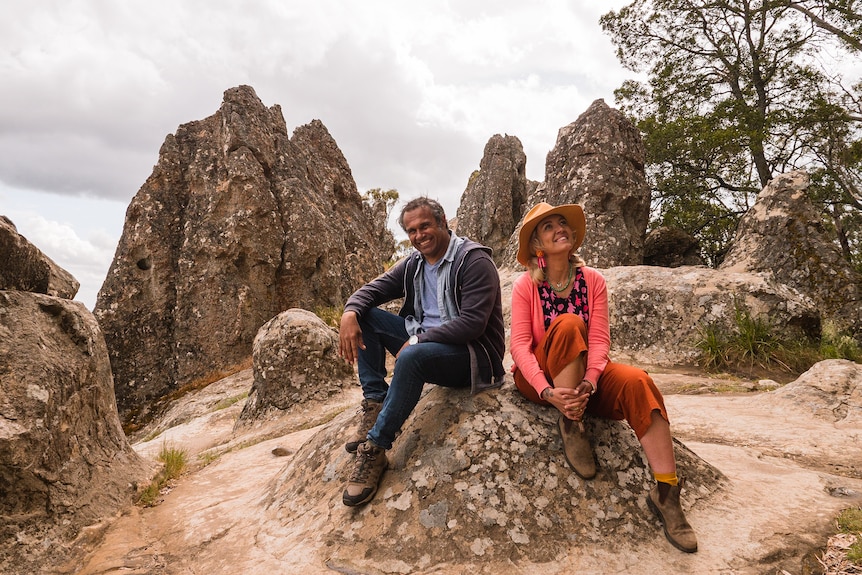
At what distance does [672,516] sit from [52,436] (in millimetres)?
3982

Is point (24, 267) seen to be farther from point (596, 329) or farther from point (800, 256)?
point (800, 256)

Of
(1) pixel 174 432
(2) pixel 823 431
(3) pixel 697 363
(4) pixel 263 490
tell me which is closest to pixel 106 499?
(4) pixel 263 490

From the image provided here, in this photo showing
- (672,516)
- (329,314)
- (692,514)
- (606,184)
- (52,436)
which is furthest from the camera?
(329,314)

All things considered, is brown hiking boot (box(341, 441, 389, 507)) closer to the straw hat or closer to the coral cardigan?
the coral cardigan

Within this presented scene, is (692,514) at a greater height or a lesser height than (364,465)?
lesser

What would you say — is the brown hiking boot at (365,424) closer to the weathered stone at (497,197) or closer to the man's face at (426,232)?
the man's face at (426,232)

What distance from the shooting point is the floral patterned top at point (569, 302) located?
3.35 meters

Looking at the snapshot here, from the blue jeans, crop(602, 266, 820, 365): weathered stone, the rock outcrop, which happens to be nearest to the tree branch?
crop(602, 266, 820, 365): weathered stone

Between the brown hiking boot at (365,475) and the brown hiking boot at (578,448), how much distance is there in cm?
111

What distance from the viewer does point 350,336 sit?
3719mm

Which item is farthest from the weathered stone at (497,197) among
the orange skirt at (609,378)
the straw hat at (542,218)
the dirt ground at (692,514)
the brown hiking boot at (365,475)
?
the brown hiking boot at (365,475)

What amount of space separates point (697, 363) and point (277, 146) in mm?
11235

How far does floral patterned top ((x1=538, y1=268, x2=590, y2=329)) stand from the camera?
3354 mm

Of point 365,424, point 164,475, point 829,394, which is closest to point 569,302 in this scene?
point 365,424
